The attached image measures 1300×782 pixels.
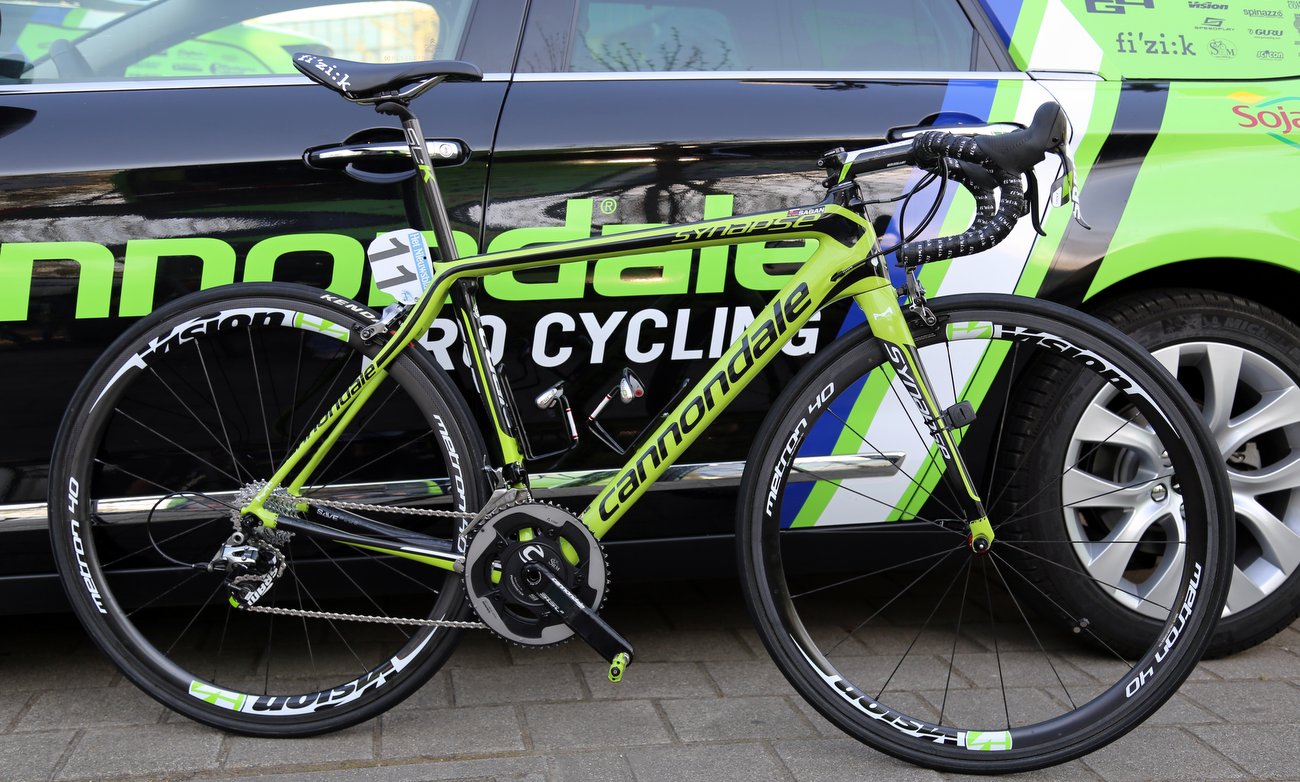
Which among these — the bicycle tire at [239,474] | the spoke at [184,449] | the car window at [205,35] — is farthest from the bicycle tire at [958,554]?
the car window at [205,35]

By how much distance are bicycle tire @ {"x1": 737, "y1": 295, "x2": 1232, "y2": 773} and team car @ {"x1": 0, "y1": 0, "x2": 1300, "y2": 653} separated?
12cm

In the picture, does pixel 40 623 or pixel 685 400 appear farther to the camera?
pixel 40 623

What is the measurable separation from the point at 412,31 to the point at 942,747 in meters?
1.85

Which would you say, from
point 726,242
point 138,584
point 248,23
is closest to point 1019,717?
point 726,242

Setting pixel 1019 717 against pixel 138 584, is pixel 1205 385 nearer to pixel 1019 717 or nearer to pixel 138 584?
pixel 1019 717

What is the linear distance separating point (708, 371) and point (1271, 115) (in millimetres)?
1407

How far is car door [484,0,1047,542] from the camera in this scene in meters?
2.43

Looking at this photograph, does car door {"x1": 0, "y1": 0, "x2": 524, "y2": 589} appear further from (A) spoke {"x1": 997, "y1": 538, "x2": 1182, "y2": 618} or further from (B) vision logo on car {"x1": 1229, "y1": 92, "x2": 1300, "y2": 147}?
(B) vision logo on car {"x1": 1229, "y1": 92, "x2": 1300, "y2": 147}

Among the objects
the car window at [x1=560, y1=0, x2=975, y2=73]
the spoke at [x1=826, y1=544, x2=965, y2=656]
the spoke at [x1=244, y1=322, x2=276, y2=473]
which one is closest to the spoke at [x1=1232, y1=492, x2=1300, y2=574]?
the spoke at [x1=826, y1=544, x2=965, y2=656]

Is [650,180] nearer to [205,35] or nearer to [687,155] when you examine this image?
[687,155]

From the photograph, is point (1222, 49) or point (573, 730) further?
point (1222, 49)

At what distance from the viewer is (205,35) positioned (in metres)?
2.54

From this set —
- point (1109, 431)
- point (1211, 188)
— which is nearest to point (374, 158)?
point (1109, 431)

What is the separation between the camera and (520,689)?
2588 millimetres
